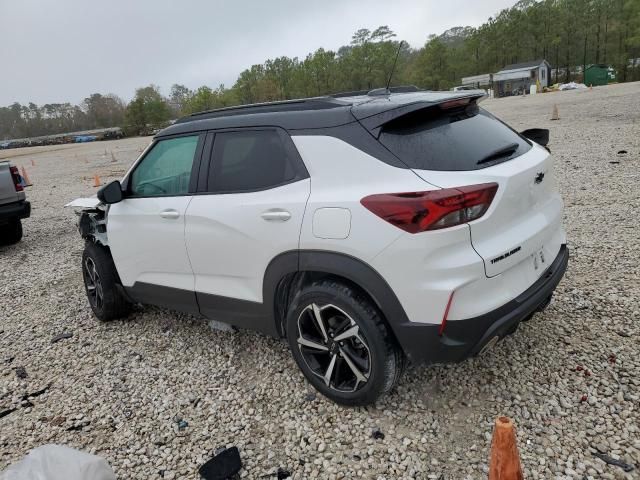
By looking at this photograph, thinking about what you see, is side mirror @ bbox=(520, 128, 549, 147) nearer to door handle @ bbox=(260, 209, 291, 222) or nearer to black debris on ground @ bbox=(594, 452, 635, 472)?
door handle @ bbox=(260, 209, 291, 222)

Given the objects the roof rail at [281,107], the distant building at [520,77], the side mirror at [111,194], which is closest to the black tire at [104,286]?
the side mirror at [111,194]

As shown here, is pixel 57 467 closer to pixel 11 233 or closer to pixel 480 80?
pixel 11 233

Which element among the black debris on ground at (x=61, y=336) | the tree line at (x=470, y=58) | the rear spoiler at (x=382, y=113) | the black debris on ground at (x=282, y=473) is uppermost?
the tree line at (x=470, y=58)

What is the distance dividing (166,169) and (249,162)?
3.24 feet

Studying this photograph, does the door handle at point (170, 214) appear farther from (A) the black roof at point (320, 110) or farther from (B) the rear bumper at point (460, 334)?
(B) the rear bumper at point (460, 334)

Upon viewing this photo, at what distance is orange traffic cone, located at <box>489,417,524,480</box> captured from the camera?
182 cm

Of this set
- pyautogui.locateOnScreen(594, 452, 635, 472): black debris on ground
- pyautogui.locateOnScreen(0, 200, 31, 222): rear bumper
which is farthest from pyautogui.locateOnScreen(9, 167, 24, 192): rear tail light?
pyautogui.locateOnScreen(594, 452, 635, 472): black debris on ground

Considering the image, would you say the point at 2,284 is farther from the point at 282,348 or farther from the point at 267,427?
the point at 267,427

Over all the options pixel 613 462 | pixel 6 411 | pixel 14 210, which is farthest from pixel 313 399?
pixel 14 210

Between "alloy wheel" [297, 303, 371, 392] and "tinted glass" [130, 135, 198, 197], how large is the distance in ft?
4.43

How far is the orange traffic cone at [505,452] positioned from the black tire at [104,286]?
3456mm

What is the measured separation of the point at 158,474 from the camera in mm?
2570

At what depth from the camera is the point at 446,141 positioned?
2.53 m

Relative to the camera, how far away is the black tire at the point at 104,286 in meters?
4.27
